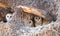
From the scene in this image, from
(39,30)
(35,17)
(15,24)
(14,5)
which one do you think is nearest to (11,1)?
(14,5)

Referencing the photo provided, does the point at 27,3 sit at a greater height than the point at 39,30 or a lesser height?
greater

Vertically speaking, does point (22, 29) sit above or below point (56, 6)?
below

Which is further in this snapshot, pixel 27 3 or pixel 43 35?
pixel 27 3

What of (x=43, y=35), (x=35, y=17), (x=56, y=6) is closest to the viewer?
(x=43, y=35)

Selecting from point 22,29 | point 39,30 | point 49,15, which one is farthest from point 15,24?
point 49,15

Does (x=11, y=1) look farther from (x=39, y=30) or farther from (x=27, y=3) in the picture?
(x=39, y=30)

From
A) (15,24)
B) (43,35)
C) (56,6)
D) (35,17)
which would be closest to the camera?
(43,35)

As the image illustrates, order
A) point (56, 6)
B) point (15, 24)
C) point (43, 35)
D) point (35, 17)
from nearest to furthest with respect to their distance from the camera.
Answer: point (43, 35), point (15, 24), point (56, 6), point (35, 17)

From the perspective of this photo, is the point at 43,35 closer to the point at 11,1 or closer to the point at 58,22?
the point at 58,22

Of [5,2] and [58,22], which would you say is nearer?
[58,22]
